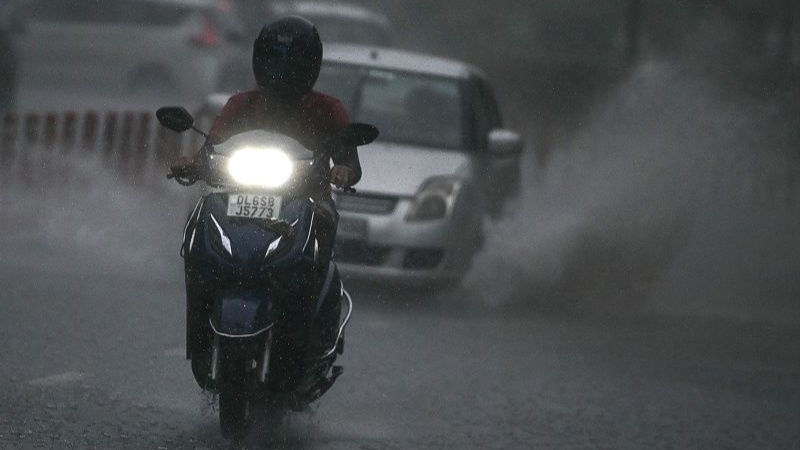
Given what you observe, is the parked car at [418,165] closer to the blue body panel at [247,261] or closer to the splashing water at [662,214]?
the splashing water at [662,214]

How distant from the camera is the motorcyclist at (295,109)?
274 inches

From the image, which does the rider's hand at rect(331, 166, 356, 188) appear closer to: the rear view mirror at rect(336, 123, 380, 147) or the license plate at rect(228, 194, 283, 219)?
the rear view mirror at rect(336, 123, 380, 147)

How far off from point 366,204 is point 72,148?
5.36 meters

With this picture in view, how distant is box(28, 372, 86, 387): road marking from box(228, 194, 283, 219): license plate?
1.78 metres

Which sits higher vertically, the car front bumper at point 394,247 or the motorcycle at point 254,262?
the motorcycle at point 254,262

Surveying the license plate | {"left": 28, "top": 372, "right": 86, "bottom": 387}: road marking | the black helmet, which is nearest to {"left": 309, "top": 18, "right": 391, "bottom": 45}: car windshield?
{"left": 28, "top": 372, "right": 86, "bottom": 387}: road marking

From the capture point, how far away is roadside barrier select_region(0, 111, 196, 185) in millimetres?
15906

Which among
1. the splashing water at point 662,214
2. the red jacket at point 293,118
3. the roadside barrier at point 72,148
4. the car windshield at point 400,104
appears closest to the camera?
the red jacket at point 293,118

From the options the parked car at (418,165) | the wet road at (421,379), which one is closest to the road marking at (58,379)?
the wet road at (421,379)

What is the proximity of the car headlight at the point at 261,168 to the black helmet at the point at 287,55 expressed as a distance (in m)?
0.51

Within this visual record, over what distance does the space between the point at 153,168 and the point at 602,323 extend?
21.6 feet

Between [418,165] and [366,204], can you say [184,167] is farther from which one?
[418,165]

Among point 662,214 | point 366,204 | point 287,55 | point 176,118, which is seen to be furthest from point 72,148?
point 176,118

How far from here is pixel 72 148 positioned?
16.7 metres
